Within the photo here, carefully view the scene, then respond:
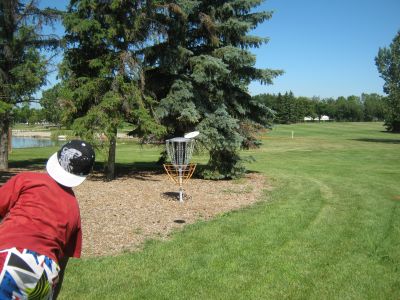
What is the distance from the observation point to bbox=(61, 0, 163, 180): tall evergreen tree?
12.6 metres

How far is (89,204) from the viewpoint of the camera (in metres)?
9.78

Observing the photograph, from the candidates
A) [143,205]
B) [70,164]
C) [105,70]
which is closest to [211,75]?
[105,70]

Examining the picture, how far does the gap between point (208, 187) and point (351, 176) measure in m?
6.60

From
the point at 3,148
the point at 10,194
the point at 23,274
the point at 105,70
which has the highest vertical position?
the point at 105,70

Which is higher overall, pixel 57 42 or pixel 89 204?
pixel 57 42

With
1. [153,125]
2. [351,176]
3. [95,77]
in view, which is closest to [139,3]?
[95,77]

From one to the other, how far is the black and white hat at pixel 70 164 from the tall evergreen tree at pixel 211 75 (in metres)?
10.6

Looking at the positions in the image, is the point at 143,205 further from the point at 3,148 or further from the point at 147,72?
the point at 3,148

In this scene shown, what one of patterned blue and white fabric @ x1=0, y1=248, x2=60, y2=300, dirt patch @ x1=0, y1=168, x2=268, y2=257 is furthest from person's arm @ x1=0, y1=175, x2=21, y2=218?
dirt patch @ x1=0, y1=168, x2=268, y2=257

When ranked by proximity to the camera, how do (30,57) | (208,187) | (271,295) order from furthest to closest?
1. (30,57)
2. (208,187)
3. (271,295)

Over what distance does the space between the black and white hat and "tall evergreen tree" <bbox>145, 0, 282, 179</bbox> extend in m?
10.6

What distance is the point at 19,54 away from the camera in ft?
53.8

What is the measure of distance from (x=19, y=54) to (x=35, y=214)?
15.5 metres

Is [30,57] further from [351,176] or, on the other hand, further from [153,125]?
[351,176]
